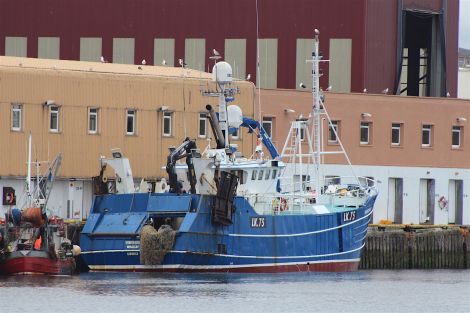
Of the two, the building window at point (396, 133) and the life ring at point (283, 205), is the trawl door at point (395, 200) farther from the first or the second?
the life ring at point (283, 205)

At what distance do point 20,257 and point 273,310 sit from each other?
1445cm

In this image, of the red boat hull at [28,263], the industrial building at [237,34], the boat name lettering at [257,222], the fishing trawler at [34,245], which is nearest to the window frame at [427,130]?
the industrial building at [237,34]

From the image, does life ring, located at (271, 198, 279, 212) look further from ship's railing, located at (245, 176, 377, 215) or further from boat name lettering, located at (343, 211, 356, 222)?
boat name lettering, located at (343, 211, 356, 222)

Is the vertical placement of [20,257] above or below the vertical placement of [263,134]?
below

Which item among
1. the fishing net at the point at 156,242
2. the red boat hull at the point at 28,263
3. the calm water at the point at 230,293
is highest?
the fishing net at the point at 156,242

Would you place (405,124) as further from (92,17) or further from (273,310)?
(273,310)

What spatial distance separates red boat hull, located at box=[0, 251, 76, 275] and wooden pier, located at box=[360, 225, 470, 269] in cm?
1865

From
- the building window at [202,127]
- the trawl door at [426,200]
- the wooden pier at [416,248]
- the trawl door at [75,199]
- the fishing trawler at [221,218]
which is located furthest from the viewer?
the trawl door at [426,200]

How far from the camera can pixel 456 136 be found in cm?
9662

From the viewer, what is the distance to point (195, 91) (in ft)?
286

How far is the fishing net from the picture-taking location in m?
69.3

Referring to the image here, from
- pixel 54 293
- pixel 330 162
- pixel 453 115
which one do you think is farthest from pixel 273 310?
pixel 453 115

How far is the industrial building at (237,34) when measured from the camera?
3767 inches

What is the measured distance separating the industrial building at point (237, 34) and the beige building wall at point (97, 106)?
7367 millimetres
